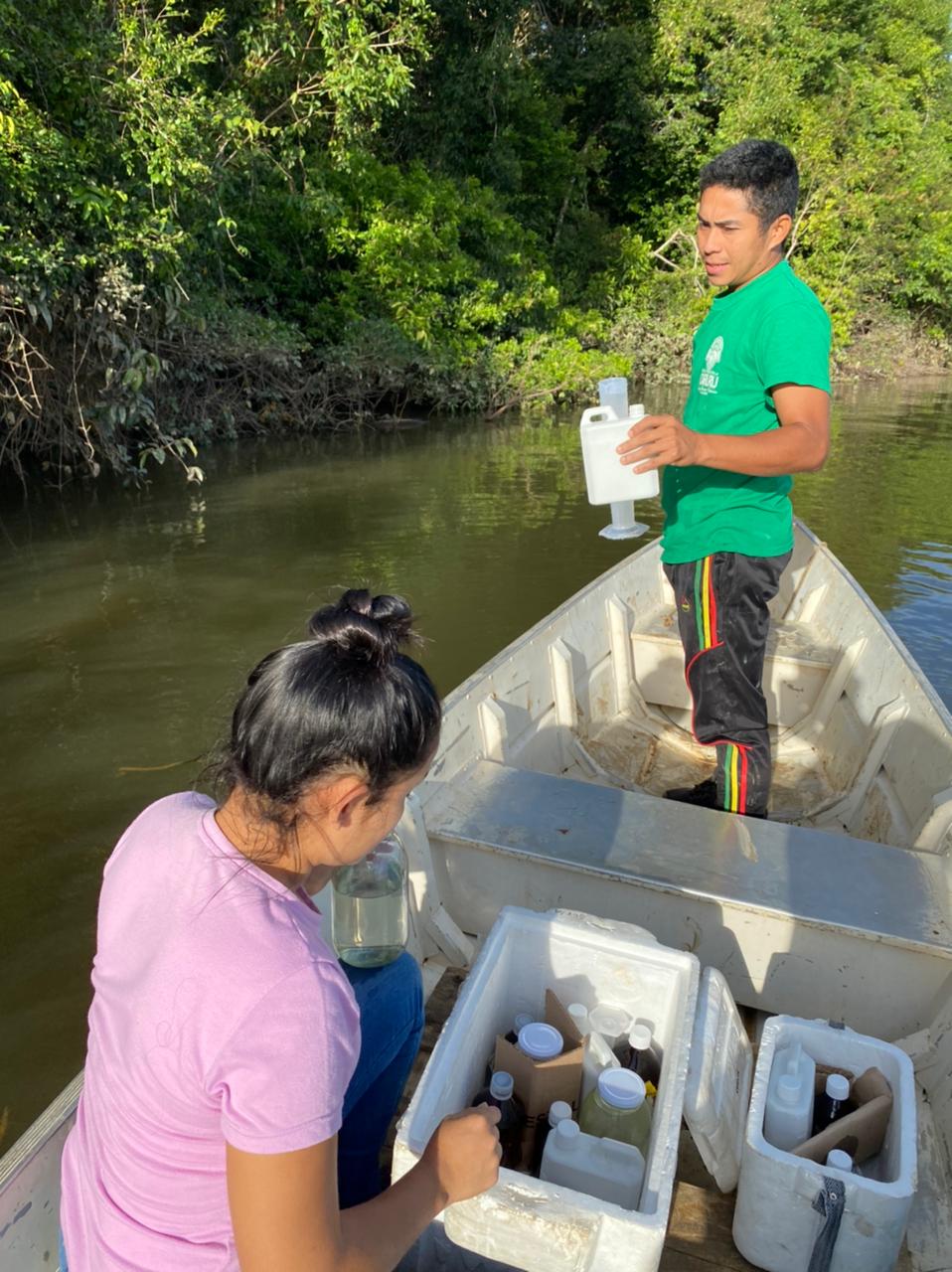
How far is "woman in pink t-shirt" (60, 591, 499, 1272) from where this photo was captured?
3.03 ft

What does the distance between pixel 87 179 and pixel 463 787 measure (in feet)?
21.2

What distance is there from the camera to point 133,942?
104 centimetres

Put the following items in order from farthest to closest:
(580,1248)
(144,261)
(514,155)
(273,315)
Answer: (514,155), (273,315), (144,261), (580,1248)

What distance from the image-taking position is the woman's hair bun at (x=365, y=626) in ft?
3.56

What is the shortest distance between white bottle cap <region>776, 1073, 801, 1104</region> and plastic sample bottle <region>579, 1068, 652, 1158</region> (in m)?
0.32

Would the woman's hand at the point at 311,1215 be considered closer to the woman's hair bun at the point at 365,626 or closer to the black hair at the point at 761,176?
the woman's hair bun at the point at 365,626

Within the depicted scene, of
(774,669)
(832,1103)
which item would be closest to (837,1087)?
(832,1103)

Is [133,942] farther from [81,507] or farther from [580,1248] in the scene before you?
[81,507]

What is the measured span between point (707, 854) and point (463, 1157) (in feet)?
4.57

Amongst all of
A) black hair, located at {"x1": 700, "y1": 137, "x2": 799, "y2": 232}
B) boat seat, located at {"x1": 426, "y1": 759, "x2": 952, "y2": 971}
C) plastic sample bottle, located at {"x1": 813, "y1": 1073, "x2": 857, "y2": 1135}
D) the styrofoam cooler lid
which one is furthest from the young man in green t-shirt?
plastic sample bottle, located at {"x1": 813, "y1": 1073, "x2": 857, "y2": 1135}

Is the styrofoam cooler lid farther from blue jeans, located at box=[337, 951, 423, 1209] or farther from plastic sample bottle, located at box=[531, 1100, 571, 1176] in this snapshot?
blue jeans, located at box=[337, 951, 423, 1209]

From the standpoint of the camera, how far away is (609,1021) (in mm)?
1739

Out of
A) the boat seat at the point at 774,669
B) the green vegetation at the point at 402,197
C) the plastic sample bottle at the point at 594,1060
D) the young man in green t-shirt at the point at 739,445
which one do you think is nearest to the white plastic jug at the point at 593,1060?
the plastic sample bottle at the point at 594,1060

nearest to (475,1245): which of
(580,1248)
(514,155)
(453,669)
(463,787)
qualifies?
(580,1248)
